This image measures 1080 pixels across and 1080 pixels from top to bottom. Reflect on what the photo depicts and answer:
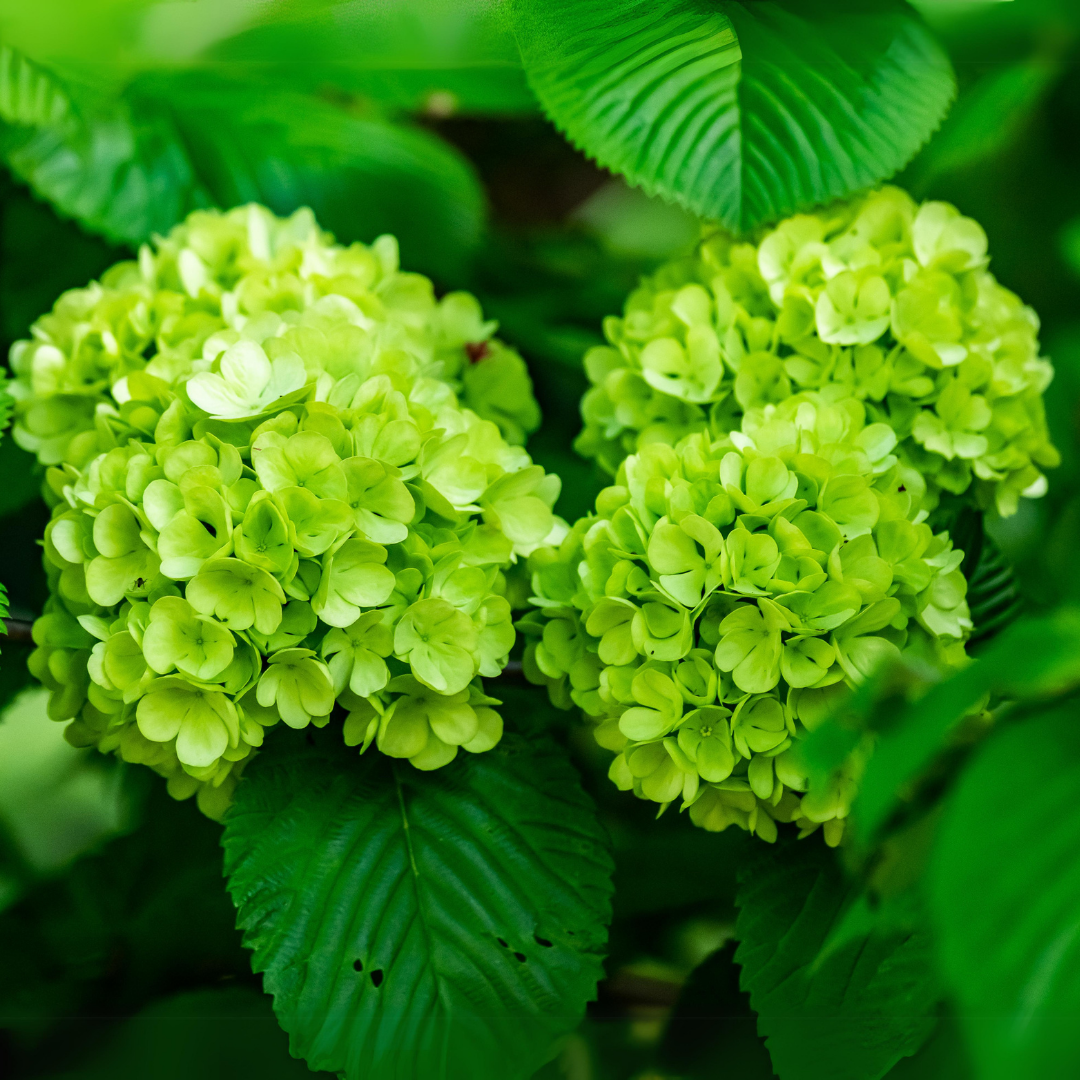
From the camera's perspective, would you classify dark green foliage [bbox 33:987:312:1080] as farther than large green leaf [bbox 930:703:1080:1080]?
Yes

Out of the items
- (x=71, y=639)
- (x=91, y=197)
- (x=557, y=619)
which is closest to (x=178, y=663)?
(x=71, y=639)

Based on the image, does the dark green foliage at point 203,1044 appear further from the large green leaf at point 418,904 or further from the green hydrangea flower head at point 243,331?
the green hydrangea flower head at point 243,331

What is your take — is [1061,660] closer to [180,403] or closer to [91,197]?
[180,403]

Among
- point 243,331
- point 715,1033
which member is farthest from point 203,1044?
point 243,331

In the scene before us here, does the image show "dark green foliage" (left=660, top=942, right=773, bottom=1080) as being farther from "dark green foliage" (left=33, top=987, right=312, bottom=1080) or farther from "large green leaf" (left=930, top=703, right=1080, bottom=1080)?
"large green leaf" (left=930, top=703, right=1080, bottom=1080)

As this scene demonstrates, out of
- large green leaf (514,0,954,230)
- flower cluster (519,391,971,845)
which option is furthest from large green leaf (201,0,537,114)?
flower cluster (519,391,971,845)

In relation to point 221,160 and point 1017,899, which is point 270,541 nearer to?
point 1017,899

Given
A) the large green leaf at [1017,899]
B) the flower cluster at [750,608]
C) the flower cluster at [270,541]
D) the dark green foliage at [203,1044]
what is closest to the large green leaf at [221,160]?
the flower cluster at [270,541]
